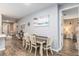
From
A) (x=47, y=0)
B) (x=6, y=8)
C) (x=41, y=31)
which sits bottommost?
(x=41, y=31)

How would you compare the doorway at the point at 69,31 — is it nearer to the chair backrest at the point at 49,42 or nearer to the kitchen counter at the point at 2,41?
the chair backrest at the point at 49,42

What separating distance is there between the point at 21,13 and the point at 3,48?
3.24ft

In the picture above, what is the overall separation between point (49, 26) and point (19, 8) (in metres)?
0.88

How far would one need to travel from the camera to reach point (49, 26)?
2338 millimetres

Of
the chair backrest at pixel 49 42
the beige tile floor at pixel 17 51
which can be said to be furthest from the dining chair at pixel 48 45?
the beige tile floor at pixel 17 51

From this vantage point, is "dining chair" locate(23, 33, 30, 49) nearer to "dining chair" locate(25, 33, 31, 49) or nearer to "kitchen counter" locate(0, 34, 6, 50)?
"dining chair" locate(25, 33, 31, 49)

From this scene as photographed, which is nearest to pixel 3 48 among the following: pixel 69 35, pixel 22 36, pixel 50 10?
pixel 22 36

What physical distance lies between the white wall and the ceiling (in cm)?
11

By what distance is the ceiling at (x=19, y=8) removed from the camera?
226 centimetres

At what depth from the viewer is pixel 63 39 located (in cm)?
249

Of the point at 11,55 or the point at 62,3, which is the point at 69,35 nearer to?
the point at 62,3

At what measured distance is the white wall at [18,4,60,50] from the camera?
7.62 feet

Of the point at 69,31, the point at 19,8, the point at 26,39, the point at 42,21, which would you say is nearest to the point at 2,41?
the point at 26,39

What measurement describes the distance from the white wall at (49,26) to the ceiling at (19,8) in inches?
4.4
